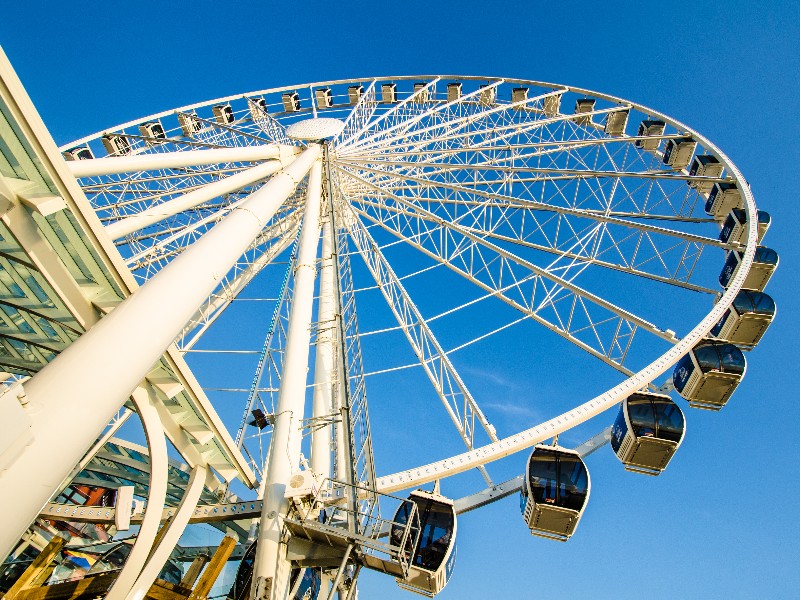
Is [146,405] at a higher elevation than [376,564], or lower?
higher

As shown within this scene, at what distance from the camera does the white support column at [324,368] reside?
9.47 meters

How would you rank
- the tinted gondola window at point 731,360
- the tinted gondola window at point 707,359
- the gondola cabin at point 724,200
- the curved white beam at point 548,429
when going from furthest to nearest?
the gondola cabin at point 724,200
the tinted gondola window at point 731,360
the tinted gondola window at point 707,359
the curved white beam at point 548,429

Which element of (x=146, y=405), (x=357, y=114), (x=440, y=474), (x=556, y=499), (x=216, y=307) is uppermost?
(x=357, y=114)

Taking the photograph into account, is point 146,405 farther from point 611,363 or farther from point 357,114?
point 357,114

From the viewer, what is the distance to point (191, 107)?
18.9 metres

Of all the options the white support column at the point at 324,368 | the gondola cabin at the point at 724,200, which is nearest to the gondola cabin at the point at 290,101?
the white support column at the point at 324,368

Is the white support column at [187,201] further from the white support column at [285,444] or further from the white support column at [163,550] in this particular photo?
the white support column at [163,550]

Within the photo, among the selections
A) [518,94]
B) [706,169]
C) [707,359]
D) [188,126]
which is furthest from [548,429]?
[188,126]

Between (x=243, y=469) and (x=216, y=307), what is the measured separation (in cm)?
547

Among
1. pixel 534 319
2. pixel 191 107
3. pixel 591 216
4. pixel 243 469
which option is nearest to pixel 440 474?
pixel 243 469

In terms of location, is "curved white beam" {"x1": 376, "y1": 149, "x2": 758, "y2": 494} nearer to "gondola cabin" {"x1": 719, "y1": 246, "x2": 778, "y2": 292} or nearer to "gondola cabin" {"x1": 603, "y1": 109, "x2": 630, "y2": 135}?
"gondola cabin" {"x1": 719, "y1": 246, "x2": 778, "y2": 292}

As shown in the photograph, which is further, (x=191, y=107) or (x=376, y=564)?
(x=191, y=107)

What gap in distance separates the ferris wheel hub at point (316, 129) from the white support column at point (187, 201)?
259cm

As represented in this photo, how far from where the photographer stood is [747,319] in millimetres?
12586
